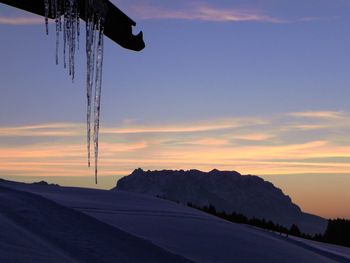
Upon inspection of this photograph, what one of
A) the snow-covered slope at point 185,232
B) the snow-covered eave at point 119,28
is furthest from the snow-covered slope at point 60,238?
the snow-covered eave at point 119,28

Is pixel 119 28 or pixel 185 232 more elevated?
pixel 119 28

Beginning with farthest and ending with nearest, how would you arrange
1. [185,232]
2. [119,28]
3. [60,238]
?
[119,28], [185,232], [60,238]

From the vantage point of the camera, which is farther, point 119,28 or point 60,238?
point 119,28

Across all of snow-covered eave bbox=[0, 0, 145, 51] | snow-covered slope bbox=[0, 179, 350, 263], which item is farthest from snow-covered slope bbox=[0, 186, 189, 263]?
snow-covered eave bbox=[0, 0, 145, 51]

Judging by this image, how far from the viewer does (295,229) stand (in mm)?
11367

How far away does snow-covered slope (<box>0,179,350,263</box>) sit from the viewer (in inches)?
201

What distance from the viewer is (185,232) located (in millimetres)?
5539

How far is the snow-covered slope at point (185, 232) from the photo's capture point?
5105 mm

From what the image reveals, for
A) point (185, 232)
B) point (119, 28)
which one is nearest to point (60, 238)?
point (185, 232)

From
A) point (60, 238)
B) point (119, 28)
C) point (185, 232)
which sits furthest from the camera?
Answer: point (119, 28)

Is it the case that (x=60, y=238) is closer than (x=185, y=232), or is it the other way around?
(x=60, y=238)

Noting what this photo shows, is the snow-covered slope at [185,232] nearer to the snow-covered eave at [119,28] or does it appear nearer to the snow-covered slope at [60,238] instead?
the snow-covered slope at [60,238]

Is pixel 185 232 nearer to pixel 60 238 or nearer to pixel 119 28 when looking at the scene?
pixel 60 238

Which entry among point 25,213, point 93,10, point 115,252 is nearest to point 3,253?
point 115,252
